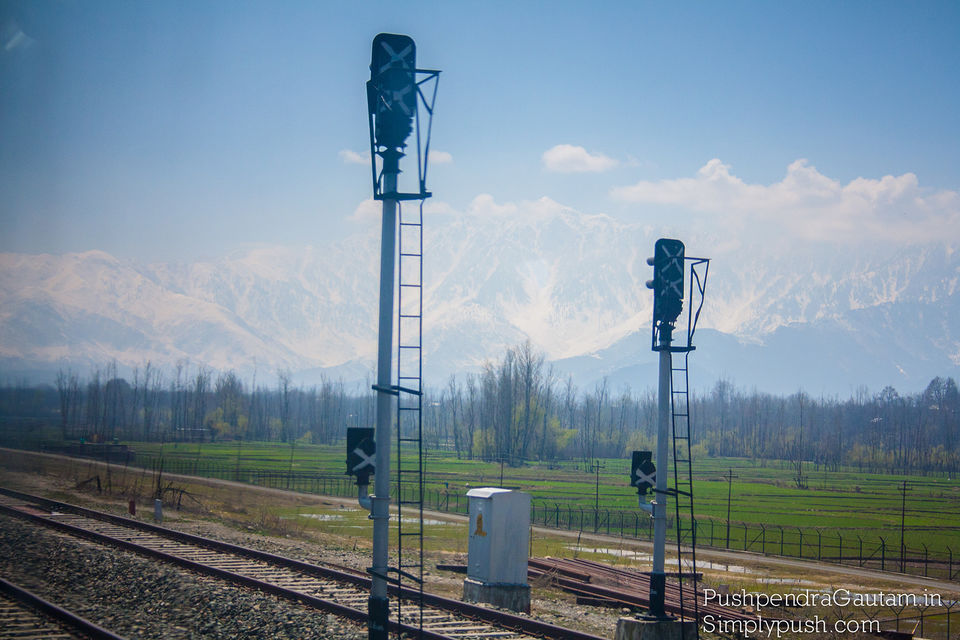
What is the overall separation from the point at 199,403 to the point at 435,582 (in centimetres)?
17547

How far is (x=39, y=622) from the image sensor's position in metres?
14.5

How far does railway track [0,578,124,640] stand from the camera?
13.7 m

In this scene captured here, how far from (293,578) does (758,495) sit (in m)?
79.1

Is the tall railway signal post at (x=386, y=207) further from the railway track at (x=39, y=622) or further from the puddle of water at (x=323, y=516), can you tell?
A: the puddle of water at (x=323, y=516)

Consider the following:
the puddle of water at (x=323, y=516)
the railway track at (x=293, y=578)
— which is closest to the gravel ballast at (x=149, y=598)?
the railway track at (x=293, y=578)

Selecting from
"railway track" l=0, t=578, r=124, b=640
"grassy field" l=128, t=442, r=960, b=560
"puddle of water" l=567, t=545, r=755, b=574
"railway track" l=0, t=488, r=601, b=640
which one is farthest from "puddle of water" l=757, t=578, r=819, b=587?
"railway track" l=0, t=578, r=124, b=640

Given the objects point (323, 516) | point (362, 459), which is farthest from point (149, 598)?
point (323, 516)

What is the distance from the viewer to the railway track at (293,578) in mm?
15641

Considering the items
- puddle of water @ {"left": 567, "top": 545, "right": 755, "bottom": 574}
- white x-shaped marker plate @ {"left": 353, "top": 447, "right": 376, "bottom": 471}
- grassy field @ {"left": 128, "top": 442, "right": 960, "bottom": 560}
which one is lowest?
grassy field @ {"left": 128, "top": 442, "right": 960, "bottom": 560}

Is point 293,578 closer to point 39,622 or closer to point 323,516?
point 39,622

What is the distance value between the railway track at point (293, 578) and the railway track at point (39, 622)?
414 centimetres

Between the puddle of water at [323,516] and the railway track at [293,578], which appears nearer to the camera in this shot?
the railway track at [293,578]

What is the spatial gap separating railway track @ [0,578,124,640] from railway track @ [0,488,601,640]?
4138 mm

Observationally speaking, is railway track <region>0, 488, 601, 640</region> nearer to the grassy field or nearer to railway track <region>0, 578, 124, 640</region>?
railway track <region>0, 578, 124, 640</region>
